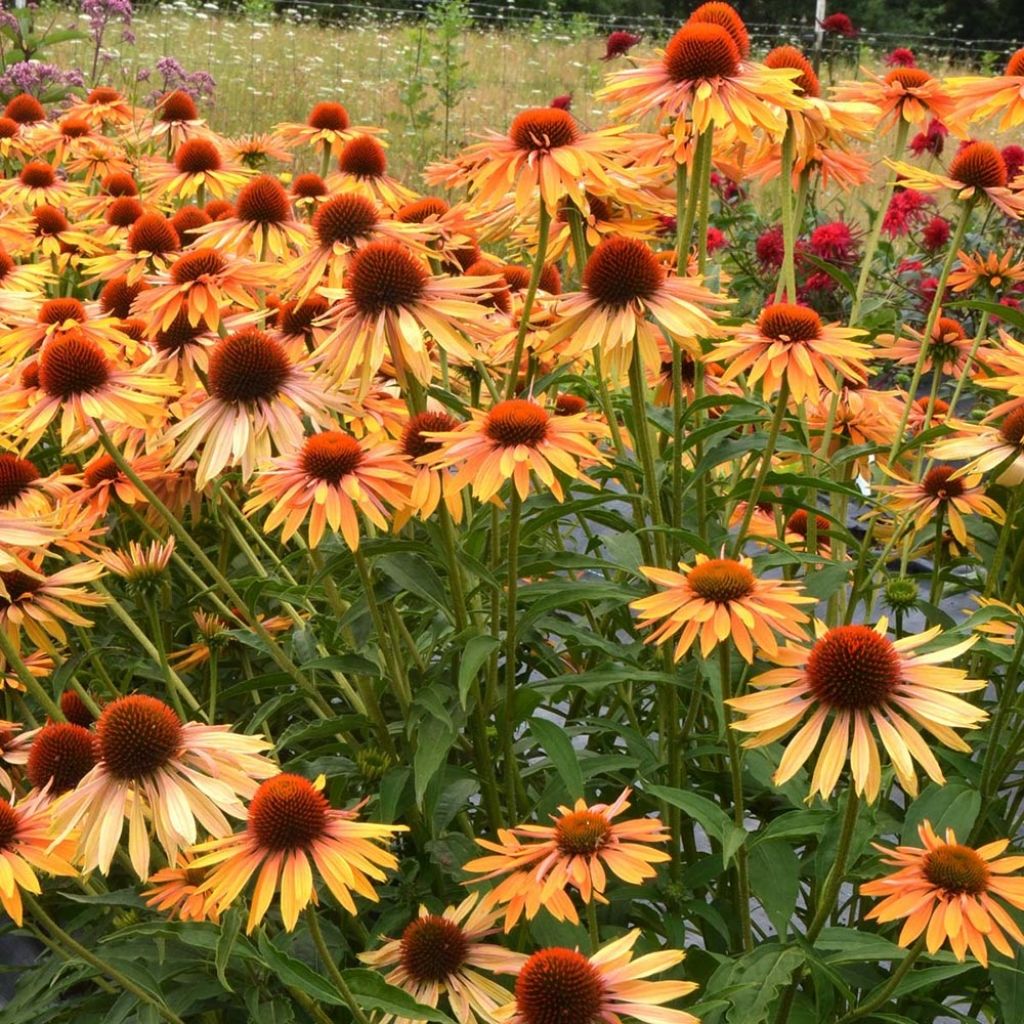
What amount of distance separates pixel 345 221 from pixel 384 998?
36.6 inches

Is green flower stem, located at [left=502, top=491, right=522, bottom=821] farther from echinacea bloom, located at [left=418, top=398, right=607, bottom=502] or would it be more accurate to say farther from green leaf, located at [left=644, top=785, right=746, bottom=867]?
green leaf, located at [left=644, top=785, right=746, bottom=867]

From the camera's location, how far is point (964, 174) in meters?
2.07

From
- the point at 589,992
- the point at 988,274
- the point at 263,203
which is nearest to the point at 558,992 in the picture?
the point at 589,992

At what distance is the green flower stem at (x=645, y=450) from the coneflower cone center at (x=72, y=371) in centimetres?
67

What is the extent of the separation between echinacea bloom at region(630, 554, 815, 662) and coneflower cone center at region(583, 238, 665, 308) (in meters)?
0.32

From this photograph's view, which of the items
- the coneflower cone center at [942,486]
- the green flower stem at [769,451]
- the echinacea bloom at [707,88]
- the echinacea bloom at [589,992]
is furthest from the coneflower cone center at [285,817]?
the coneflower cone center at [942,486]

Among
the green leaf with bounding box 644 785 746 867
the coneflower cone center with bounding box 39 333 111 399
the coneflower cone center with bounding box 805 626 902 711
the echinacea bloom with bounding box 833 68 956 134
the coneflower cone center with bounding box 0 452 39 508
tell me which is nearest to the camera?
the coneflower cone center with bounding box 805 626 902 711

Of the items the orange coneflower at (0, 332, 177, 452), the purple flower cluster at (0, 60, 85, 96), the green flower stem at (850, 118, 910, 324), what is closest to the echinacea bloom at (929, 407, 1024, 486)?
the green flower stem at (850, 118, 910, 324)

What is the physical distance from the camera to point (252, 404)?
153 cm

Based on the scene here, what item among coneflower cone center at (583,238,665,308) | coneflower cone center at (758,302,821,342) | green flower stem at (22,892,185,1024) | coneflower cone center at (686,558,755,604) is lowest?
green flower stem at (22,892,185,1024)

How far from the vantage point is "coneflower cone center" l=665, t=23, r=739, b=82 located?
5.19ft

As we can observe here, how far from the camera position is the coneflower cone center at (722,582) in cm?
133

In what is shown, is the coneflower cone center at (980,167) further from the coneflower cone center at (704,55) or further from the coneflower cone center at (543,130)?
the coneflower cone center at (543,130)

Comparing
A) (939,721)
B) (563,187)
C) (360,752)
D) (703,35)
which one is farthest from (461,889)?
(703,35)
